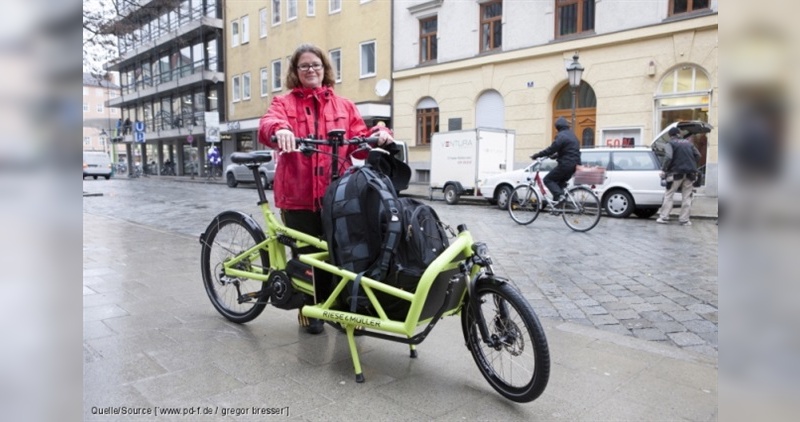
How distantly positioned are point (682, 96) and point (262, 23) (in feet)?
80.9

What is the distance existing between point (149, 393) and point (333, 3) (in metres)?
28.0

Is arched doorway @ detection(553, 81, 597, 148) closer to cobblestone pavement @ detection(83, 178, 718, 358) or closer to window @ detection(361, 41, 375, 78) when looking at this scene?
cobblestone pavement @ detection(83, 178, 718, 358)

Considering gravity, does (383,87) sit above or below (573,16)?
below

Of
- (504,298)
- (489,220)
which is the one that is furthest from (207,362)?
(489,220)

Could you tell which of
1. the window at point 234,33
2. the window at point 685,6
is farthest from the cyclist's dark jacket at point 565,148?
the window at point 234,33

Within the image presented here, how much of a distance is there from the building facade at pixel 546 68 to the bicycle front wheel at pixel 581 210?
5.77 m

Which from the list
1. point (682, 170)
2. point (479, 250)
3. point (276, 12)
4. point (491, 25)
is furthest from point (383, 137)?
point (276, 12)

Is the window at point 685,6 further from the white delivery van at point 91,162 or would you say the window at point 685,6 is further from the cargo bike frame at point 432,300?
the cargo bike frame at point 432,300

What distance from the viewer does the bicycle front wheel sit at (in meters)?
9.45

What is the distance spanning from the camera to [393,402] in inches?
108

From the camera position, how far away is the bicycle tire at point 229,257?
377 centimetres

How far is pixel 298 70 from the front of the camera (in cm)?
354

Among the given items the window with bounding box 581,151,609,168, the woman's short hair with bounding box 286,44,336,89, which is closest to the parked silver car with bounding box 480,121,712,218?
the window with bounding box 581,151,609,168

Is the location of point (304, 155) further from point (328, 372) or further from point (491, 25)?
point (491, 25)
